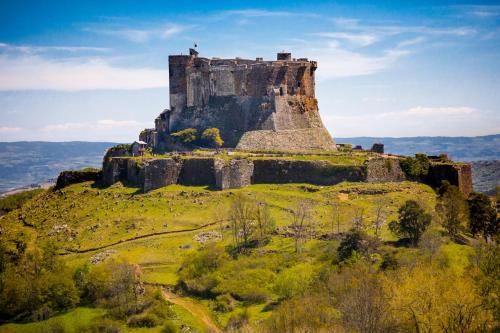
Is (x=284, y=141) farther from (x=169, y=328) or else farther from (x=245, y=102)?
(x=169, y=328)

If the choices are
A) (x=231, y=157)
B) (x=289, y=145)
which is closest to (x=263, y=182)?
(x=231, y=157)

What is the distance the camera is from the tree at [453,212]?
59.9 m

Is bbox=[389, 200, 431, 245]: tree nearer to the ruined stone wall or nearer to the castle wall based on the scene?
the ruined stone wall

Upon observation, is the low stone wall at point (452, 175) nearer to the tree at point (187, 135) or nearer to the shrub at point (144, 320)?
the tree at point (187, 135)

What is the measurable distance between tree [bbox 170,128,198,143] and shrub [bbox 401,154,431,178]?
106ft

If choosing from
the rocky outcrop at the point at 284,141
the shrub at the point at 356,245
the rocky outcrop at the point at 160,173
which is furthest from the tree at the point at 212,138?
the shrub at the point at 356,245

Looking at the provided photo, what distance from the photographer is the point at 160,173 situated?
79688mm

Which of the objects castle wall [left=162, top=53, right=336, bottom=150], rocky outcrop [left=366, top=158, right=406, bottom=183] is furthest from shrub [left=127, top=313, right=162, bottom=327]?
castle wall [left=162, top=53, right=336, bottom=150]

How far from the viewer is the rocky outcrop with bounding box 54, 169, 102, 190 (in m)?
86.6

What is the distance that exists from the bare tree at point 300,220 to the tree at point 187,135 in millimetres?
27391

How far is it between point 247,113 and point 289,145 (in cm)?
897

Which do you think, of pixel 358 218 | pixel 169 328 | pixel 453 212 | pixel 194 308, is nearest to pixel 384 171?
pixel 358 218

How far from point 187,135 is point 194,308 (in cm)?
4252

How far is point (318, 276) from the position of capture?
5097 centimetres
